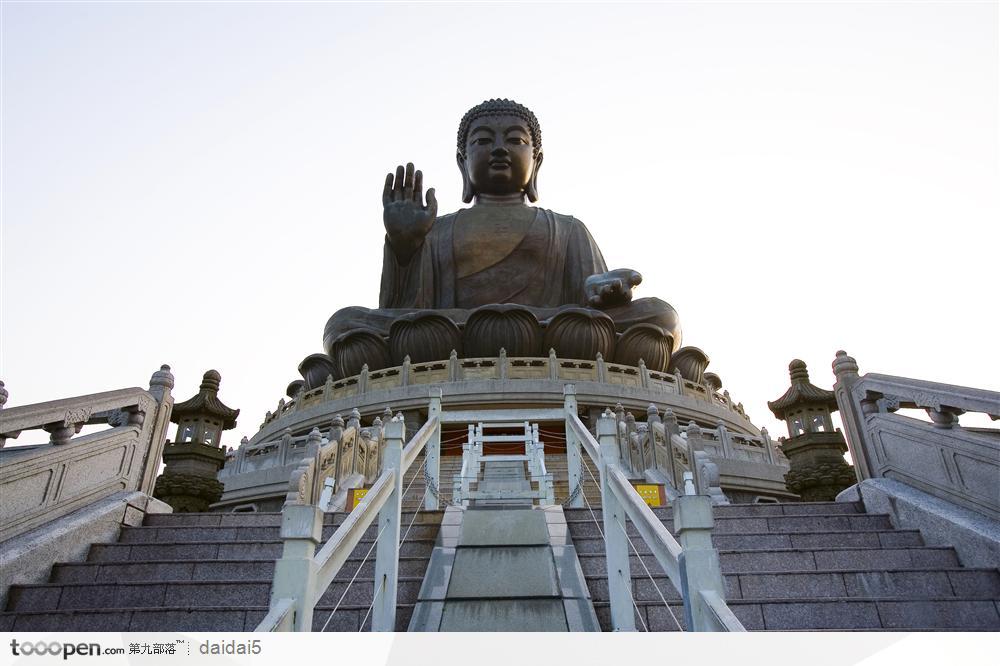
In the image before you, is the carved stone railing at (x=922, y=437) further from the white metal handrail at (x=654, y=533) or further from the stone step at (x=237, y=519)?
the stone step at (x=237, y=519)

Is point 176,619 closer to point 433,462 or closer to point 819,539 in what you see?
point 433,462

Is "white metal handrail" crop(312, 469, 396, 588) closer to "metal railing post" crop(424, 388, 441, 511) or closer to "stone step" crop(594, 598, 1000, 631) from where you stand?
"stone step" crop(594, 598, 1000, 631)

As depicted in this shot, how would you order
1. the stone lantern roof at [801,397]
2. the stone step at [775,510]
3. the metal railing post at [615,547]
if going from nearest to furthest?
1. the metal railing post at [615,547]
2. the stone step at [775,510]
3. the stone lantern roof at [801,397]

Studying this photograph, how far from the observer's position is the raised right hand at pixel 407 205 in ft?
52.3

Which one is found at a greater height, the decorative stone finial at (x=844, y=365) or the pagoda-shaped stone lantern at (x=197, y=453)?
the pagoda-shaped stone lantern at (x=197, y=453)

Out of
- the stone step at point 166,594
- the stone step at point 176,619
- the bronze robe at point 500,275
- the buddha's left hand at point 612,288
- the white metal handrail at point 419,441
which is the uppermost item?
the bronze robe at point 500,275

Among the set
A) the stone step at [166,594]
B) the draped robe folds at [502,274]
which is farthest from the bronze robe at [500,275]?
the stone step at [166,594]

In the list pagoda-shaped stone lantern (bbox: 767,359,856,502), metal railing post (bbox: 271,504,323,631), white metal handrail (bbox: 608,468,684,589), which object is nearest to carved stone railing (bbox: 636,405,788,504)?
pagoda-shaped stone lantern (bbox: 767,359,856,502)

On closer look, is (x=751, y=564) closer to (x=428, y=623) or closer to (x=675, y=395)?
(x=428, y=623)

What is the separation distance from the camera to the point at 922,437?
4703 mm

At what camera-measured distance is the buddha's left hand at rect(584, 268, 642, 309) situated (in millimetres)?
15312

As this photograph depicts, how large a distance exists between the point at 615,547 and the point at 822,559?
1545mm

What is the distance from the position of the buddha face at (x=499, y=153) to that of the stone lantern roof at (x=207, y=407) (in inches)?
340
